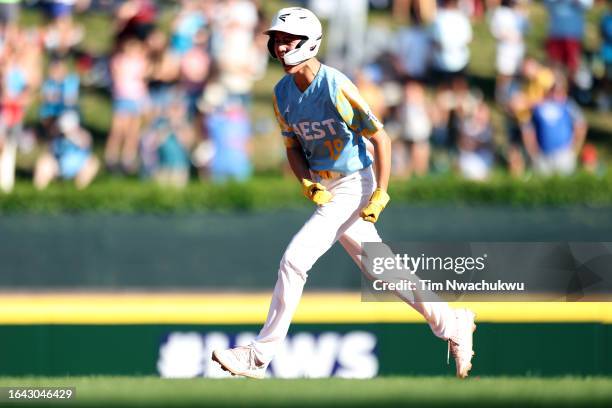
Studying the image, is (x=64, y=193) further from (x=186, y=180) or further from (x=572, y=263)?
(x=572, y=263)

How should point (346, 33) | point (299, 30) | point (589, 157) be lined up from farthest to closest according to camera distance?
point (346, 33), point (589, 157), point (299, 30)

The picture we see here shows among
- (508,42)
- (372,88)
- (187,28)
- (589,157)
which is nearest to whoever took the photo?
(372,88)

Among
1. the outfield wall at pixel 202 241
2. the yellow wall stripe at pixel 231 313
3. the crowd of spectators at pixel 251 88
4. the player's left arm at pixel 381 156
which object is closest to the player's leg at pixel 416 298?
the player's left arm at pixel 381 156

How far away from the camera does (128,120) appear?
15.4 meters

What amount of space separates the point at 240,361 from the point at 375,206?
119 centimetres

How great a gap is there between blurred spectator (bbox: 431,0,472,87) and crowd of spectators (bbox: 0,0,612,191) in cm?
2

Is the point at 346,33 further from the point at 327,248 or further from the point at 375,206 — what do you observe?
the point at 375,206

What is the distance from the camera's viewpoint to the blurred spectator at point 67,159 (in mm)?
14648

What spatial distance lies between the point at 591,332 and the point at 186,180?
6.08m

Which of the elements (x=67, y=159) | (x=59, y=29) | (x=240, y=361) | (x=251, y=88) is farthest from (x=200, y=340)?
(x=59, y=29)

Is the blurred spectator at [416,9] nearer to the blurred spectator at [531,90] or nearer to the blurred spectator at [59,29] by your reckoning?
the blurred spectator at [531,90]

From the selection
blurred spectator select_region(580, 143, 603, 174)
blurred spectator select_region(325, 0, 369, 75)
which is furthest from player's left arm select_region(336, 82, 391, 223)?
blurred spectator select_region(325, 0, 369, 75)

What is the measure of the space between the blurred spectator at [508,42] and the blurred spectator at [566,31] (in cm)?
38

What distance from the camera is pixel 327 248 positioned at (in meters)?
7.52
